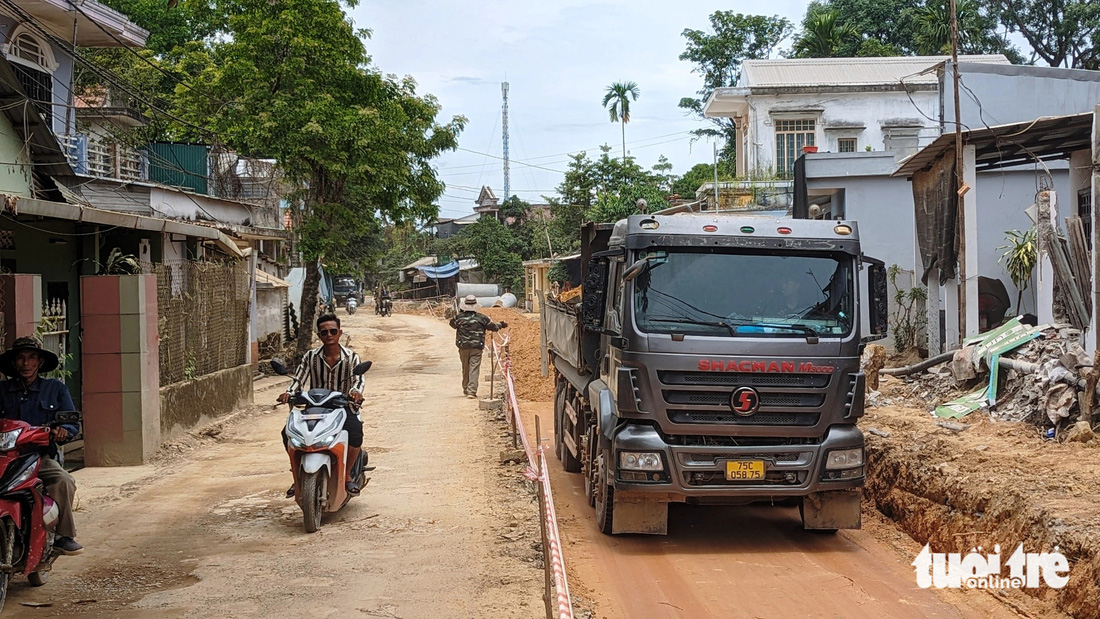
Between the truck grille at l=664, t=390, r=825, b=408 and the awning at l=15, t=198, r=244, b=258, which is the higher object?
the awning at l=15, t=198, r=244, b=258

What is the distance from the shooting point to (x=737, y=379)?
7.79 meters

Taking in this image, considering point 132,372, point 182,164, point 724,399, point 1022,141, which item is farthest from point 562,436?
point 182,164

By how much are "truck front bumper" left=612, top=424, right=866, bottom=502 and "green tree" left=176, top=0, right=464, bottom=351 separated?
15.7m

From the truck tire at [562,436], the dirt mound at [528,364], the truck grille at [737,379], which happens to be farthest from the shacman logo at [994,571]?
the dirt mound at [528,364]

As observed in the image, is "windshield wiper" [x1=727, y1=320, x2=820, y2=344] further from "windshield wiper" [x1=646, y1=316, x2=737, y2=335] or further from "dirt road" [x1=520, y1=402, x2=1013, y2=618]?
"dirt road" [x1=520, y1=402, x2=1013, y2=618]

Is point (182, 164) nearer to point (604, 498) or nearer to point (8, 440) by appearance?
point (604, 498)

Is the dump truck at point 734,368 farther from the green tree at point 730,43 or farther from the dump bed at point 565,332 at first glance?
the green tree at point 730,43

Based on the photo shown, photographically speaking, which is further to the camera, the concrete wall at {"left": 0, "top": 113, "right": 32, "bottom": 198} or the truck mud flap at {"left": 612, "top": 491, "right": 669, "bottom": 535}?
the concrete wall at {"left": 0, "top": 113, "right": 32, "bottom": 198}

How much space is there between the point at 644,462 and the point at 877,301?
Result: 8.24 ft

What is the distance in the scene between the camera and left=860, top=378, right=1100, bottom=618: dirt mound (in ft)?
22.3

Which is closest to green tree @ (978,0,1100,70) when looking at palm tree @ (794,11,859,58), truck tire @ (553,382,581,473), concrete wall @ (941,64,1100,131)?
palm tree @ (794,11,859,58)

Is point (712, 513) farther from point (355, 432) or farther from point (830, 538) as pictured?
point (355, 432)

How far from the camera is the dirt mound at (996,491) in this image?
6805 millimetres

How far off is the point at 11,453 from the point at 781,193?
2260cm
